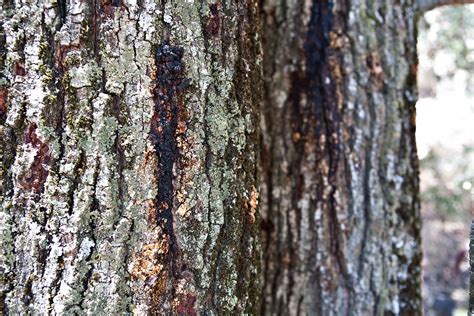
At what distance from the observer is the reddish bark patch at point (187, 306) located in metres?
1.08

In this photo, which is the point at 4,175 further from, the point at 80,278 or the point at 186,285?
the point at 186,285

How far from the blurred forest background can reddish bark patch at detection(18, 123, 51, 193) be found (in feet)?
14.8

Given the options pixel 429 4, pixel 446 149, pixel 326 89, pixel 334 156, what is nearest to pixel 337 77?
pixel 326 89

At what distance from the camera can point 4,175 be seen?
1.00 metres

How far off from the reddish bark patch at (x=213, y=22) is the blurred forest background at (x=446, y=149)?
4.17 m

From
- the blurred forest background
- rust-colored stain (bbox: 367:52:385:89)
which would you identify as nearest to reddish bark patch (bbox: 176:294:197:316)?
rust-colored stain (bbox: 367:52:385:89)

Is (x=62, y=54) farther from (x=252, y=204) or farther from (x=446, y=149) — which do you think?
(x=446, y=149)

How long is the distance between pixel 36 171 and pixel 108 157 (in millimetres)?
135

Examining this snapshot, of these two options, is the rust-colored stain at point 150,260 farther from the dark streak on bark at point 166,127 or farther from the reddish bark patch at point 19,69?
the reddish bark patch at point 19,69

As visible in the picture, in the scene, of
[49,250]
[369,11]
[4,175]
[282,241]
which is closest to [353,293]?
[282,241]

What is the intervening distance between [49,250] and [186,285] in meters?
0.28

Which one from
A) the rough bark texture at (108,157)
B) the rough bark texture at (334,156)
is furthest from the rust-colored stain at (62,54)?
the rough bark texture at (334,156)

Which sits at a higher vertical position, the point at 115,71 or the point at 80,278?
the point at 115,71

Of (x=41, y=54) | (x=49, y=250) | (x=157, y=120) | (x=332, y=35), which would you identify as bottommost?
(x=49, y=250)
